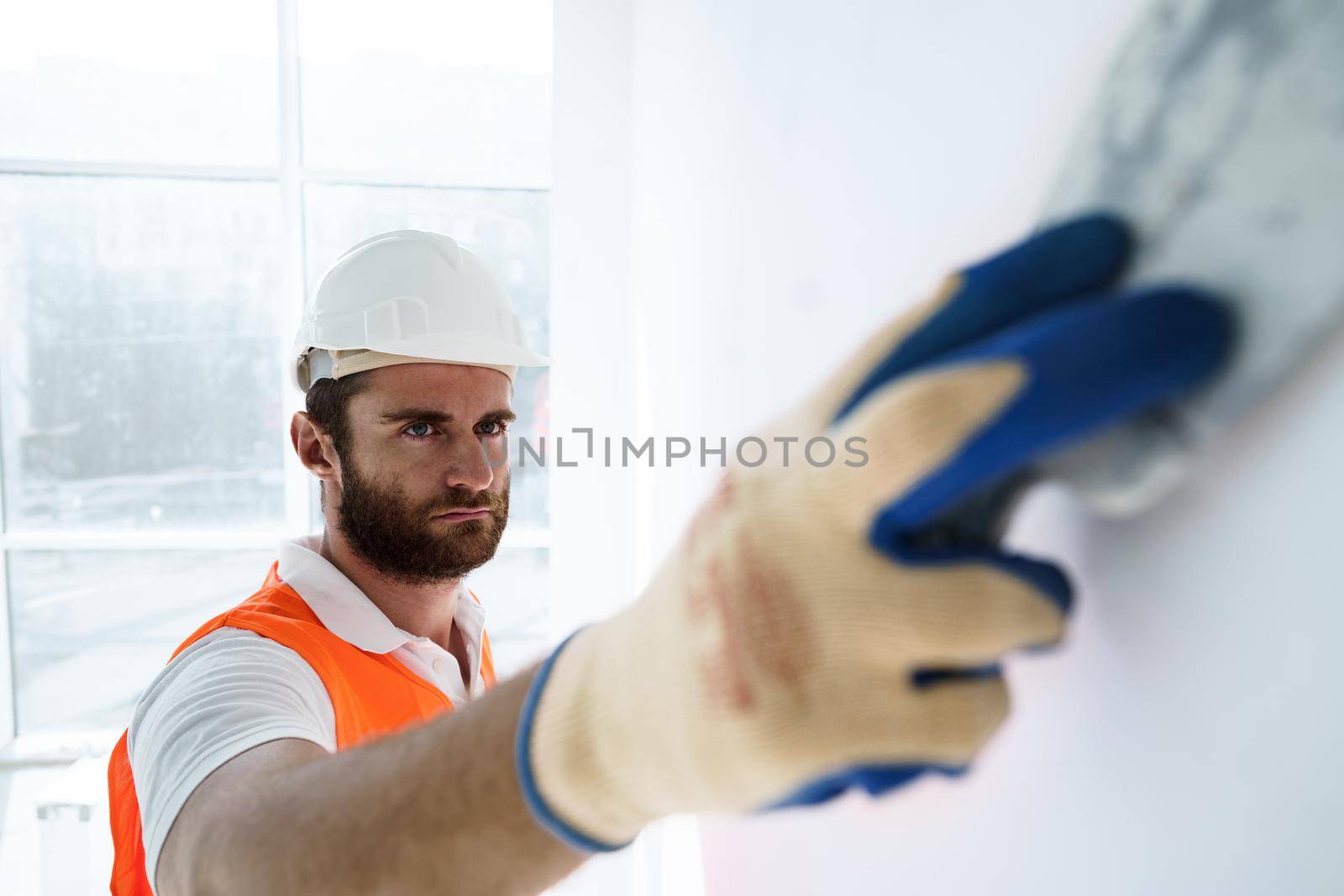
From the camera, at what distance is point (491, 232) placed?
3.43 metres

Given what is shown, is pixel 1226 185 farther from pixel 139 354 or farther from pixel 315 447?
pixel 139 354

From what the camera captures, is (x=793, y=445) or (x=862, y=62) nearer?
(x=793, y=445)

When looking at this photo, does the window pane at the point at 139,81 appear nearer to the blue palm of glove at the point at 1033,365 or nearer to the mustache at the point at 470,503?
the mustache at the point at 470,503

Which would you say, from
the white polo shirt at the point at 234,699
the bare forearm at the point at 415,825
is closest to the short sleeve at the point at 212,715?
the white polo shirt at the point at 234,699

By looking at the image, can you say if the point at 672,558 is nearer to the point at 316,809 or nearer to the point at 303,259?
the point at 316,809

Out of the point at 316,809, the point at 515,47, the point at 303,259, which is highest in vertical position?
the point at 515,47

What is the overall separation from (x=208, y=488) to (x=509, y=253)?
1524mm

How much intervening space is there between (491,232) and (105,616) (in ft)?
7.09

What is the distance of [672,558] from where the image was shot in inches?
15.6

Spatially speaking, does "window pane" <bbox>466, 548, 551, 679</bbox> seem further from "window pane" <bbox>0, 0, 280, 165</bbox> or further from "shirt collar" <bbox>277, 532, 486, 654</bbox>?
"shirt collar" <bbox>277, 532, 486, 654</bbox>

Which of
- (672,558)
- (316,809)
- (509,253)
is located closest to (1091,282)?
(672,558)

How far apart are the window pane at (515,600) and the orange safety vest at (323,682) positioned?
203 centimetres

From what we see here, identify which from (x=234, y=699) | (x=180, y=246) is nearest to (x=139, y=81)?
(x=180, y=246)

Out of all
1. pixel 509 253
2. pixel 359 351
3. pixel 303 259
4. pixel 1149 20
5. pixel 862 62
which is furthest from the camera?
pixel 509 253
